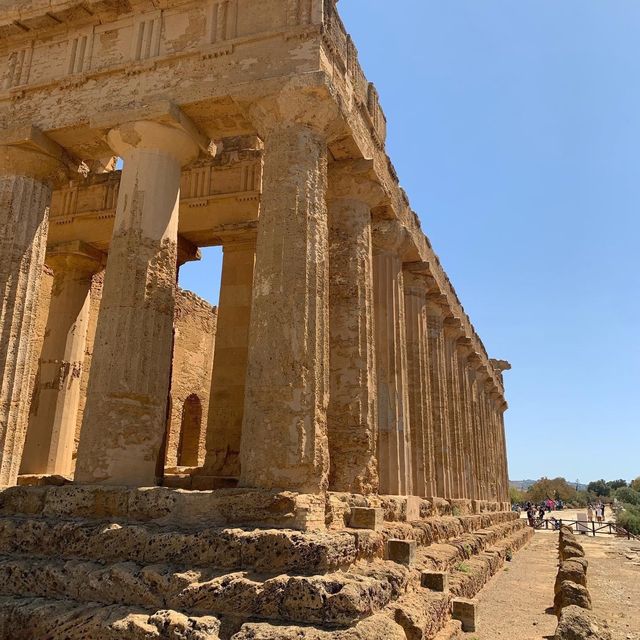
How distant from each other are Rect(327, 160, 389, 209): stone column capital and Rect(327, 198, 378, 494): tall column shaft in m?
0.39

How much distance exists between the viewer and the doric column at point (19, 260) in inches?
307

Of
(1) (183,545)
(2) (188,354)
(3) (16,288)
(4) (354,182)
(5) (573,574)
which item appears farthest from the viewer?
(2) (188,354)

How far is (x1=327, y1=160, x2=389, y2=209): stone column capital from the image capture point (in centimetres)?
873

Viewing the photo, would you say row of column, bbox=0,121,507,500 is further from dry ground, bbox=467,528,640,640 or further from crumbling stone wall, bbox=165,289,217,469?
crumbling stone wall, bbox=165,289,217,469

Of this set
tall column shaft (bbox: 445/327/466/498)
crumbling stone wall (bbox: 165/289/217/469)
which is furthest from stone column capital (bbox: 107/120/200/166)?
tall column shaft (bbox: 445/327/466/498)

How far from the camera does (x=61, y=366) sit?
11352mm

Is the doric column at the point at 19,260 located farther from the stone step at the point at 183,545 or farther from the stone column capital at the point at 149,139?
the stone step at the point at 183,545

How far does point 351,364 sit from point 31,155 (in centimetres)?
539

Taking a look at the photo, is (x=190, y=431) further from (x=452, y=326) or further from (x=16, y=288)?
(x=16, y=288)

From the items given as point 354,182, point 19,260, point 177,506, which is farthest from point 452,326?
point 177,506

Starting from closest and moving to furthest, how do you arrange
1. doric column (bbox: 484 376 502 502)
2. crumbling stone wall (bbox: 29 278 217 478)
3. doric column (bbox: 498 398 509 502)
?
crumbling stone wall (bbox: 29 278 217 478) → doric column (bbox: 484 376 502 502) → doric column (bbox: 498 398 509 502)

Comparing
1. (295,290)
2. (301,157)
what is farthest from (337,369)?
(301,157)

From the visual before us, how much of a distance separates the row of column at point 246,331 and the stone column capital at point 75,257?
6 cm

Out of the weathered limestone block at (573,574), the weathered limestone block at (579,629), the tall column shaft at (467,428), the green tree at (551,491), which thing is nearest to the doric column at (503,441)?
the tall column shaft at (467,428)
